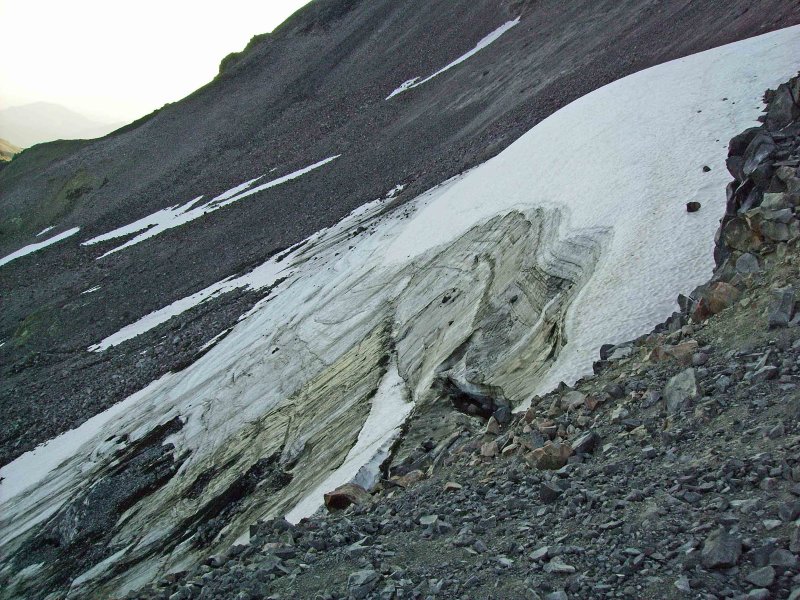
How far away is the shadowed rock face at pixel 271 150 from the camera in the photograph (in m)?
27.1

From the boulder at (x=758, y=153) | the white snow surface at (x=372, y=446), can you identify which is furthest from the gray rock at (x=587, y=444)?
the boulder at (x=758, y=153)

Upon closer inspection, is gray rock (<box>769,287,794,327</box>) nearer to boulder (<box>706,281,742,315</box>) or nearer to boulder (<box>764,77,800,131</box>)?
boulder (<box>706,281,742,315</box>)

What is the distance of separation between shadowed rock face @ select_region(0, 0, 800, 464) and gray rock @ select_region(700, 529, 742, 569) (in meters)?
20.6

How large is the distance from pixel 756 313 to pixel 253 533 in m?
7.05

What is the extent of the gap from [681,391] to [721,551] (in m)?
3.03

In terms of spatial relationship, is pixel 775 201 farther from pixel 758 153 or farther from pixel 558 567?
pixel 558 567

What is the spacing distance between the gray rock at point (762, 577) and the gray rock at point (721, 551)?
0.17m

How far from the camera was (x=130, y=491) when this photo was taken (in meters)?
18.0

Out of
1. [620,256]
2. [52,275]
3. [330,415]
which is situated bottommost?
[330,415]

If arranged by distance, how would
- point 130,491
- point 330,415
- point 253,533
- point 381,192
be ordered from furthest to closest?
point 381,192
point 130,491
point 330,415
point 253,533

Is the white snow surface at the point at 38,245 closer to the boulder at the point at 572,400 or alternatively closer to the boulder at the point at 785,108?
the boulder at the point at 572,400

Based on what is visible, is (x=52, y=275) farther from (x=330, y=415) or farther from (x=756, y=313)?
(x=756, y=313)

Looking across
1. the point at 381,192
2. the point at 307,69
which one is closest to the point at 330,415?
the point at 381,192

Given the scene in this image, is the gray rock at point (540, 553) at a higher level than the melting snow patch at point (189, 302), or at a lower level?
lower
